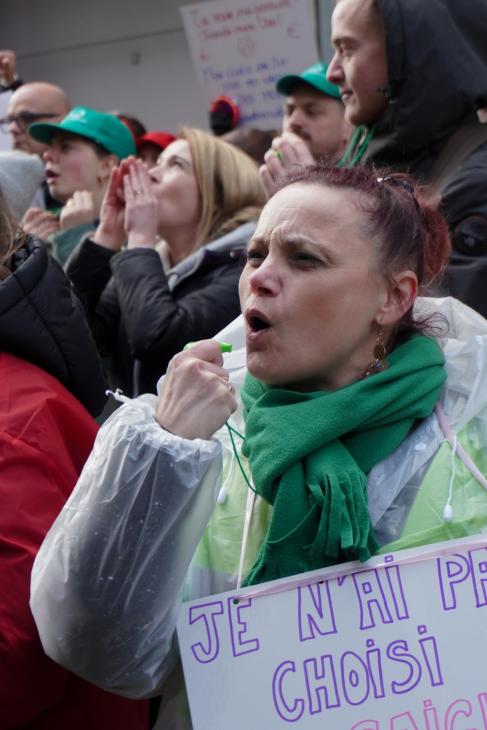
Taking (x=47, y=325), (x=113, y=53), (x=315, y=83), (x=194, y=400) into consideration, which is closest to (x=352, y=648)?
(x=194, y=400)

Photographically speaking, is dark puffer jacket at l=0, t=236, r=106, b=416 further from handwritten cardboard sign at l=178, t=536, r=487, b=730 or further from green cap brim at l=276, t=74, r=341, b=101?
green cap brim at l=276, t=74, r=341, b=101

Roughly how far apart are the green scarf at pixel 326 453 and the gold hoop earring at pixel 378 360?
2 cm

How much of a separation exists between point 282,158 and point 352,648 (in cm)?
174

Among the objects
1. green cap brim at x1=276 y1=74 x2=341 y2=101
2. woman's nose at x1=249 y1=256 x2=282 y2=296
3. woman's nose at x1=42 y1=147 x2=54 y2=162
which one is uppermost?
woman's nose at x1=249 y1=256 x2=282 y2=296

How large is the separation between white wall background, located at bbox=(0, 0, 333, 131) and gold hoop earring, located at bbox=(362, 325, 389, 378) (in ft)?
18.3

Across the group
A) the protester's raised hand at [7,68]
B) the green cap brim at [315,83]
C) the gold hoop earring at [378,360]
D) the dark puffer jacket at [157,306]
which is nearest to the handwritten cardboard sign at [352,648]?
the gold hoop earring at [378,360]

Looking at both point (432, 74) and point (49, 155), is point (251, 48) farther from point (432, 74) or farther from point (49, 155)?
point (432, 74)

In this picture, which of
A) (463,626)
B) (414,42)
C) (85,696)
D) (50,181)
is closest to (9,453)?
(85,696)

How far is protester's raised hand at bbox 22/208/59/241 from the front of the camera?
411 centimetres

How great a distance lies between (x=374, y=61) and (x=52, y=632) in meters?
1.82

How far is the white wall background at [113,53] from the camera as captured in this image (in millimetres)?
7238

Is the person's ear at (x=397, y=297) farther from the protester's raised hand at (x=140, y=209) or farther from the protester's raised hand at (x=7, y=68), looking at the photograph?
the protester's raised hand at (x=7, y=68)

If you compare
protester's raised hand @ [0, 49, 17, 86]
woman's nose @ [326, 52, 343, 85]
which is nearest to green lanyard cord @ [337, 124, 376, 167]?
woman's nose @ [326, 52, 343, 85]

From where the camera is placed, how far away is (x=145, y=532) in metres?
1.55
